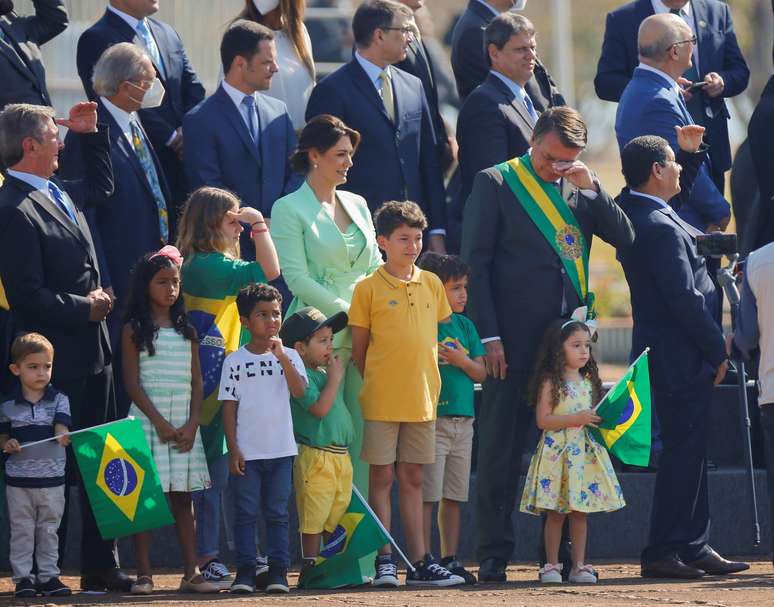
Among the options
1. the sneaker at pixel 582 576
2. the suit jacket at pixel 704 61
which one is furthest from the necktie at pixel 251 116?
the sneaker at pixel 582 576

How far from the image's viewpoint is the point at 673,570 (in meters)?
9.83

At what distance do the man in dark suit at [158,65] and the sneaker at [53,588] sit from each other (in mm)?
2231

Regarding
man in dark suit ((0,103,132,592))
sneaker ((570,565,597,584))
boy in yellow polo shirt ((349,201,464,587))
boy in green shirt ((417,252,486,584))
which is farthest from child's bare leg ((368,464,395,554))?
man in dark suit ((0,103,132,592))

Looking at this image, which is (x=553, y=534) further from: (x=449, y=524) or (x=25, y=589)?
(x=25, y=589)

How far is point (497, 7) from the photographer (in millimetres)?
11719

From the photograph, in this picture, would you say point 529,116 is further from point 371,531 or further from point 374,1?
point 371,531

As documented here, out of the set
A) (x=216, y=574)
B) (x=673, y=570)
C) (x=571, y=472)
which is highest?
(x=571, y=472)

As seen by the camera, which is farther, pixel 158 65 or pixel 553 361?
pixel 158 65

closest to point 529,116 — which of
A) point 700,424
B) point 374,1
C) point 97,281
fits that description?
point 374,1

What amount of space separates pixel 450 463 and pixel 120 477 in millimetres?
1666

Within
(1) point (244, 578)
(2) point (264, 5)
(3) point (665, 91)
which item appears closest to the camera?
(1) point (244, 578)

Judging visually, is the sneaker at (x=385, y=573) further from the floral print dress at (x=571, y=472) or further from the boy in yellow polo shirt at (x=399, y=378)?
the floral print dress at (x=571, y=472)

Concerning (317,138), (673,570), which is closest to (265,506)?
(317,138)

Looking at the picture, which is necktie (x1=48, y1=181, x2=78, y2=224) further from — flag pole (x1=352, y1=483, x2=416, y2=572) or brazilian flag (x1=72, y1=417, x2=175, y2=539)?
flag pole (x1=352, y1=483, x2=416, y2=572)
